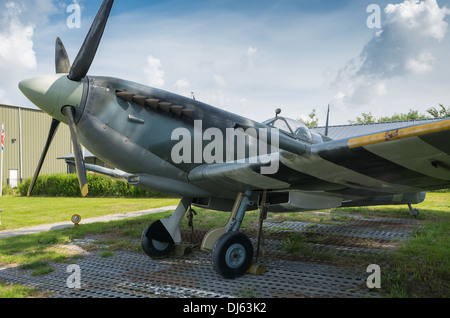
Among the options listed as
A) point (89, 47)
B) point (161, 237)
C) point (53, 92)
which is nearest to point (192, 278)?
point (161, 237)

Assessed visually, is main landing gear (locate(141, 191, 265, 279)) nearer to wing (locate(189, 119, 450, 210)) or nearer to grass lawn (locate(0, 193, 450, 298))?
wing (locate(189, 119, 450, 210))

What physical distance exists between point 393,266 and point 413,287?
873 mm

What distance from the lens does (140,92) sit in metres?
4.25

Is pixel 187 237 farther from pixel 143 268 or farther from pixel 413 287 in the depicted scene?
pixel 413 287

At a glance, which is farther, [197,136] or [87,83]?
[197,136]

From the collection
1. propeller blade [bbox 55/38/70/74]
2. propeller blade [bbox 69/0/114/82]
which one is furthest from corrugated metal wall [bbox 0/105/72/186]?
propeller blade [bbox 69/0/114/82]

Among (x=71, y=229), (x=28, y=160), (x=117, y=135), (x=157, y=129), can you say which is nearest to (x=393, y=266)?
(x=157, y=129)

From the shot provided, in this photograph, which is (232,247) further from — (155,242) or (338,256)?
(338,256)

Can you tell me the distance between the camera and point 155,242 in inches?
199

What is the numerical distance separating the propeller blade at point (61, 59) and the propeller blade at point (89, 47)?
573mm

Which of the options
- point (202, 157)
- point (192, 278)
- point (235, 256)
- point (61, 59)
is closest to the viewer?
point (192, 278)

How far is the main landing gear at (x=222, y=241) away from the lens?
4004 mm

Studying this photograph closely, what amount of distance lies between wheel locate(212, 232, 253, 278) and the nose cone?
2451 mm

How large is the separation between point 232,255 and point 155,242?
1507 mm
